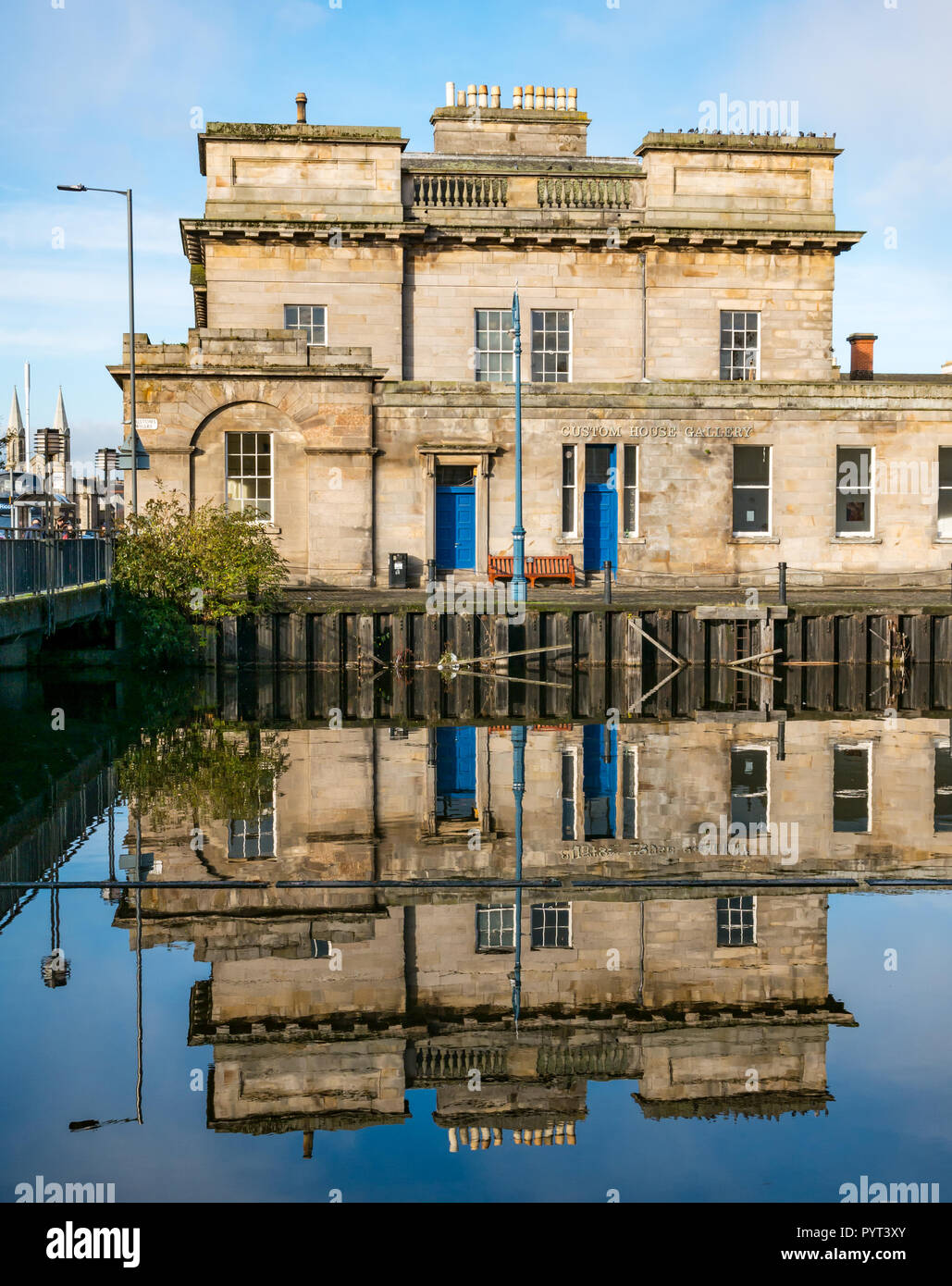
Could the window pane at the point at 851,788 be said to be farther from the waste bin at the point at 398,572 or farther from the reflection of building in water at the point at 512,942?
the waste bin at the point at 398,572

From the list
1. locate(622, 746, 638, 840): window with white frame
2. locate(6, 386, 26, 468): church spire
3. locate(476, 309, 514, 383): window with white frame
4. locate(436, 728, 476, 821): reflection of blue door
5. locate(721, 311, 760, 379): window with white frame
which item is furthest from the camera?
locate(6, 386, 26, 468): church spire

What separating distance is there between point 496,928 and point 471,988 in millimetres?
1212

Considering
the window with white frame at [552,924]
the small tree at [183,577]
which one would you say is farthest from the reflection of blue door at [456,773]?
the small tree at [183,577]

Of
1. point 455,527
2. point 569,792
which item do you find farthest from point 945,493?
point 569,792

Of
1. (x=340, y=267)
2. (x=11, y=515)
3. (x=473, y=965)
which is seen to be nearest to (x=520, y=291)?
(x=340, y=267)

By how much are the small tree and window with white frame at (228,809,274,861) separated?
14.2 metres

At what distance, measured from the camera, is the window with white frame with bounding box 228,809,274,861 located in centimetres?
1153

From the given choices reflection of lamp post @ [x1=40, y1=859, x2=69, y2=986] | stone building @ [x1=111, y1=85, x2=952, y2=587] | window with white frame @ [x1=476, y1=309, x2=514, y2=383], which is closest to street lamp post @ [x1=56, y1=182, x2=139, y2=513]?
stone building @ [x1=111, y1=85, x2=952, y2=587]

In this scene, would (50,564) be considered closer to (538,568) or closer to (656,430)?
(538,568)

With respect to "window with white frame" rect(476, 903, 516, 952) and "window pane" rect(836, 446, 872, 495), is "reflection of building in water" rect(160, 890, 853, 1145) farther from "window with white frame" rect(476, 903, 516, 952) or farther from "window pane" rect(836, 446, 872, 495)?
"window pane" rect(836, 446, 872, 495)

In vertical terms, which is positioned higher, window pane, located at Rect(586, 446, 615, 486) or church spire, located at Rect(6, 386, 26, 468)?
church spire, located at Rect(6, 386, 26, 468)

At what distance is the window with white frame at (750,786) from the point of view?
44.4ft

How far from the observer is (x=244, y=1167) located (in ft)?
19.2
